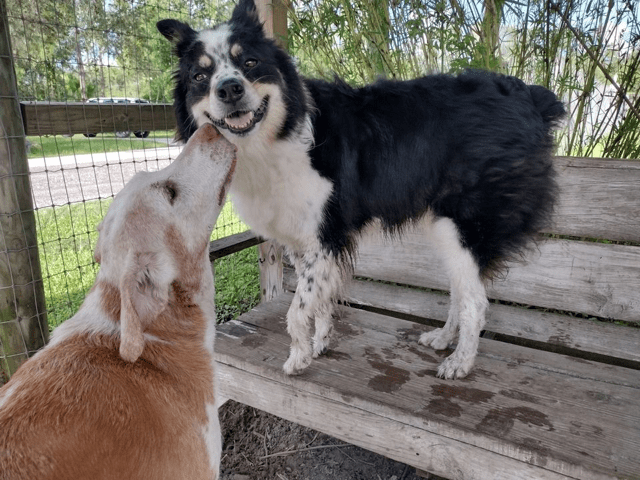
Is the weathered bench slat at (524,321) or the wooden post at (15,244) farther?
the weathered bench slat at (524,321)

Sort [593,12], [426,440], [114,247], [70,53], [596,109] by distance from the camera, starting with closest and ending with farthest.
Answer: [114,247], [426,440], [593,12], [596,109], [70,53]

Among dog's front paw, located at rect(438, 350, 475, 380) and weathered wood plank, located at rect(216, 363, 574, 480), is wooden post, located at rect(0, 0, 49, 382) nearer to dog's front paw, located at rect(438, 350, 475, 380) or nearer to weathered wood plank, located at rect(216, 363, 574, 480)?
weathered wood plank, located at rect(216, 363, 574, 480)

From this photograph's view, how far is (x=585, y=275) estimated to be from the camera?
2.28 meters

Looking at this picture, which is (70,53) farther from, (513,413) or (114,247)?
(513,413)

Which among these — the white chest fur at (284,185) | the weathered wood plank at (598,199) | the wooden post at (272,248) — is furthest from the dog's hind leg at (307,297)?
the weathered wood plank at (598,199)

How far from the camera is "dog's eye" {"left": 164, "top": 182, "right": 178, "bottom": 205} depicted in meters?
1.54

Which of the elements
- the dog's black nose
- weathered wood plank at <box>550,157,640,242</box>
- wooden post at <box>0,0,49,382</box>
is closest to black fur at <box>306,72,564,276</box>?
weathered wood plank at <box>550,157,640,242</box>

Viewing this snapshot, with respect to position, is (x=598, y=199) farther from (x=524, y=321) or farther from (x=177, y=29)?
(x=177, y=29)

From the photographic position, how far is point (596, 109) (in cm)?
252

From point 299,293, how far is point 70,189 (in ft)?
21.4

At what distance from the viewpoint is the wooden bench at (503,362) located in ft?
5.39

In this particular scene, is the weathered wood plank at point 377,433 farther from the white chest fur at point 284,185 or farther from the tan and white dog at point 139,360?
the white chest fur at point 284,185

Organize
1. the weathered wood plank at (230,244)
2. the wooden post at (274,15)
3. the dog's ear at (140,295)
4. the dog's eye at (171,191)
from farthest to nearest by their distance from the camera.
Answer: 1. the wooden post at (274,15)
2. the weathered wood plank at (230,244)
3. the dog's eye at (171,191)
4. the dog's ear at (140,295)

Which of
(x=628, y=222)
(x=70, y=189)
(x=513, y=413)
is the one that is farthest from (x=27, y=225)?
(x=70, y=189)
